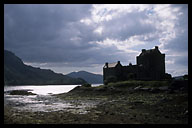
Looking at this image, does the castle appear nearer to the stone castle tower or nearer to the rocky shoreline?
the stone castle tower

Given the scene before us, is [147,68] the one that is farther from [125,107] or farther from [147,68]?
[125,107]

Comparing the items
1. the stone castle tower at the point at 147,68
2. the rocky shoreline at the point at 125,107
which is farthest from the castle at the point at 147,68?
the rocky shoreline at the point at 125,107

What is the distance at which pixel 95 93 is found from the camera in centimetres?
6869

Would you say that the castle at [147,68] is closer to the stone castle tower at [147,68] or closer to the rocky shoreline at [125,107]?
the stone castle tower at [147,68]

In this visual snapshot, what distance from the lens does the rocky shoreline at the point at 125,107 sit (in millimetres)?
23953

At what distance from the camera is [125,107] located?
111ft

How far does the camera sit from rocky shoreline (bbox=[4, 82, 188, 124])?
24.0 metres

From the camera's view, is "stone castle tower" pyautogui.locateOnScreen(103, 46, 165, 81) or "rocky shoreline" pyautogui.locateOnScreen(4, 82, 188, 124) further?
"stone castle tower" pyautogui.locateOnScreen(103, 46, 165, 81)

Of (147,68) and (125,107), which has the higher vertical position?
(147,68)

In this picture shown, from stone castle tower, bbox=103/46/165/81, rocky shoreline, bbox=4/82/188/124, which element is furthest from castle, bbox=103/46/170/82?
rocky shoreline, bbox=4/82/188/124

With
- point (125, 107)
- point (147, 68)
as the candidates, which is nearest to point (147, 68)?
point (147, 68)
